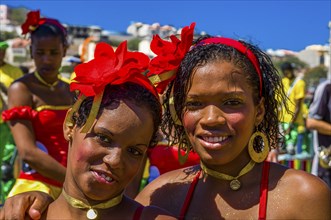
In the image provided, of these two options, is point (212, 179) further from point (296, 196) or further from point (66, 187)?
point (66, 187)

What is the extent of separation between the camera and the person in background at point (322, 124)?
4.96m

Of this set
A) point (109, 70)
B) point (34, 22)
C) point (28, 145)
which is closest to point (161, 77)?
point (109, 70)

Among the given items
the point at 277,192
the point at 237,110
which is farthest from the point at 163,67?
the point at 277,192

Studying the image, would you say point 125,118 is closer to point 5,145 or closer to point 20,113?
point 20,113

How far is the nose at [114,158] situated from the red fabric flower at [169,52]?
1.14 ft

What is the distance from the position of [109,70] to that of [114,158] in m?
0.33

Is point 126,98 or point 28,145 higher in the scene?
point 126,98

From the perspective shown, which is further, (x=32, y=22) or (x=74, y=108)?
(x=32, y=22)

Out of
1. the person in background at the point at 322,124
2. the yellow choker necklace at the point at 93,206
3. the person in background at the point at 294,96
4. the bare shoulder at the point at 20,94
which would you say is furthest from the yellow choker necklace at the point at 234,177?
the person in background at the point at 294,96

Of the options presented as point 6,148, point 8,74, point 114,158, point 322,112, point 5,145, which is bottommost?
point 6,148

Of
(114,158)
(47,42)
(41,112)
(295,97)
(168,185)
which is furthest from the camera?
(295,97)

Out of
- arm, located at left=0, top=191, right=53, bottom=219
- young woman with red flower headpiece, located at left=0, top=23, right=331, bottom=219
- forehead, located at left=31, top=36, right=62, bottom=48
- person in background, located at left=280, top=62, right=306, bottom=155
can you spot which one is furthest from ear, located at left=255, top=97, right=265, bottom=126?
person in background, located at left=280, top=62, right=306, bottom=155

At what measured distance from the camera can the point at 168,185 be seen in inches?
97.7

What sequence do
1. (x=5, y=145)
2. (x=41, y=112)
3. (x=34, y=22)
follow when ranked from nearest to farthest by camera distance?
(x=41, y=112), (x=34, y=22), (x=5, y=145)
